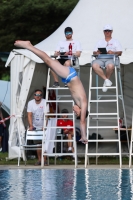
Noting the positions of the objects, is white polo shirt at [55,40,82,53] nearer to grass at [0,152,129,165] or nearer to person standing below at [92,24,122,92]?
person standing below at [92,24,122,92]

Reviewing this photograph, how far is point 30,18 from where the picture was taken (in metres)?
32.1

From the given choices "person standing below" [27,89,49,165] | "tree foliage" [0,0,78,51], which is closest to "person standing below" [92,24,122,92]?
"person standing below" [27,89,49,165]

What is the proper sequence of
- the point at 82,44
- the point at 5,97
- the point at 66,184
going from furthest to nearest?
the point at 5,97, the point at 82,44, the point at 66,184

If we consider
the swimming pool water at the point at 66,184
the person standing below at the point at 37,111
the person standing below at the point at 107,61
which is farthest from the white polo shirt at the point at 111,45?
the swimming pool water at the point at 66,184

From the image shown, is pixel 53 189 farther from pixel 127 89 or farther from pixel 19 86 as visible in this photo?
pixel 127 89

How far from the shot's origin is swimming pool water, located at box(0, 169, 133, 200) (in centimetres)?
1146

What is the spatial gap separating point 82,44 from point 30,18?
13278 millimetres

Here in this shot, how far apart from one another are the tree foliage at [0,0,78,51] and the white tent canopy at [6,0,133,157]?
10.8m

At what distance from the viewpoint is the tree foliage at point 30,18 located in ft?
103

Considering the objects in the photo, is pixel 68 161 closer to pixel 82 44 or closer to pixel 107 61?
pixel 82 44

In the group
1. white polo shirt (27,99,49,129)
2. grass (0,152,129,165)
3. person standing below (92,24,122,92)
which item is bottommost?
grass (0,152,129,165)

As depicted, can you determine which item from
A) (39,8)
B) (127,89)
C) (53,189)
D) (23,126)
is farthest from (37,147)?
(39,8)

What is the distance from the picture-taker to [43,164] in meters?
17.6

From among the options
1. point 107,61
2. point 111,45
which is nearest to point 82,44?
point 111,45
